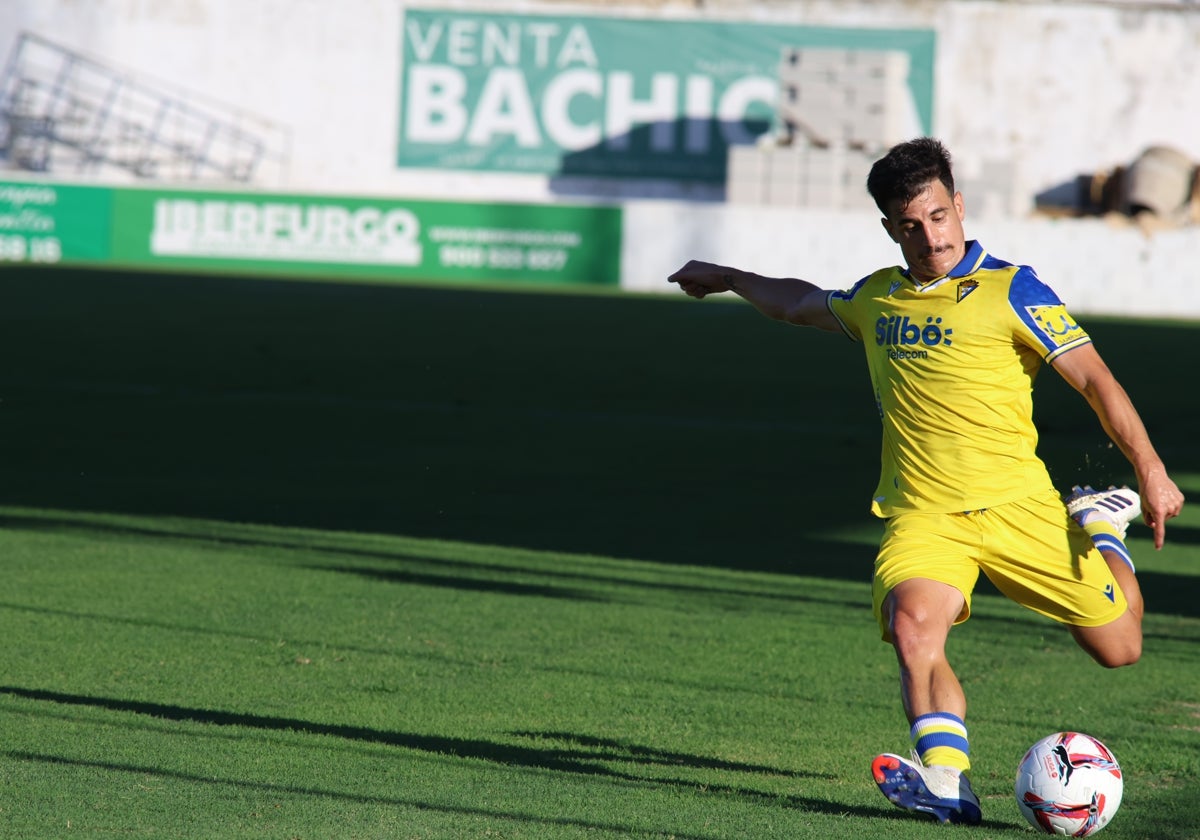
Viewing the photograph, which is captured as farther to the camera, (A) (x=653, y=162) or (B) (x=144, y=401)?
(A) (x=653, y=162)

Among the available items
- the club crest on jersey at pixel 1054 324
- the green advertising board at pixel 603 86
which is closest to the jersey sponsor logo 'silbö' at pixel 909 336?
the club crest on jersey at pixel 1054 324

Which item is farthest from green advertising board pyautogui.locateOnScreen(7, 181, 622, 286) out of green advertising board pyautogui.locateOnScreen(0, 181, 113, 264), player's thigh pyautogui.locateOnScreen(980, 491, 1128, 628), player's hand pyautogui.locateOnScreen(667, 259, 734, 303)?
player's thigh pyautogui.locateOnScreen(980, 491, 1128, 628)

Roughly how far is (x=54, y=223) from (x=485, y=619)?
30.1 metres

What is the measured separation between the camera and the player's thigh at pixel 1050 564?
219 inches

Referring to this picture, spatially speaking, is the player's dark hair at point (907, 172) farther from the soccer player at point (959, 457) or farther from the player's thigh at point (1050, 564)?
the player's thigh at point (1050, 564)

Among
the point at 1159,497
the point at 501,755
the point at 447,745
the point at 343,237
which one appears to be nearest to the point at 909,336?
the point at 1159,497

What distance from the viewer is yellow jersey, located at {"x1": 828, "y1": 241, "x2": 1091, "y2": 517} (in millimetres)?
5555

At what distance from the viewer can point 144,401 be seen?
1703 centimetres

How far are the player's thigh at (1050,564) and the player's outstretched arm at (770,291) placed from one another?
930 millimetres

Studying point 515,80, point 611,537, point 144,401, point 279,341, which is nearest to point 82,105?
point 515,80

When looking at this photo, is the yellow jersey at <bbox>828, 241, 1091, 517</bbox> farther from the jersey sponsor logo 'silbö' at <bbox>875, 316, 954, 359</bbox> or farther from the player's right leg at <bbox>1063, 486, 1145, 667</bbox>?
the player's right leg at <bbox>1063, 486, 1145, 667</bbox>

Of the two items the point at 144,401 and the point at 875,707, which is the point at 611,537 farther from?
the point at 144,401

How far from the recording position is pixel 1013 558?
5.57 metres

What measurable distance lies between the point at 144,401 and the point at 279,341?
5.84 meters
